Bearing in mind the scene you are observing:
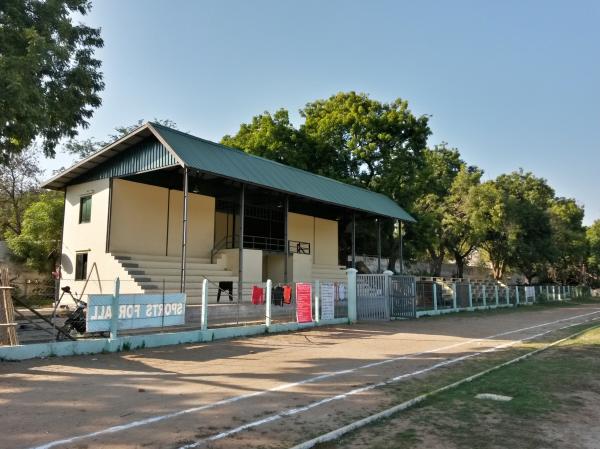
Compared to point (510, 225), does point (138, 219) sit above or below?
below

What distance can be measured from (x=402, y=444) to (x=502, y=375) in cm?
479

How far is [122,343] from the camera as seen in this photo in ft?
37.0

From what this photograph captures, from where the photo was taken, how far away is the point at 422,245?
35.9 m

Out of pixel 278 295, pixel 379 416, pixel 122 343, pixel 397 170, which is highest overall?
pixel 397 170

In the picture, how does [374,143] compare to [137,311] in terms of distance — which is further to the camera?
[374,143]

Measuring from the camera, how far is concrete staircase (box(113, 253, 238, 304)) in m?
18.7

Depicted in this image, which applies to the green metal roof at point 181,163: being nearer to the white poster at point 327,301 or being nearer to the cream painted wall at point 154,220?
the cream painted wall at point 154,220

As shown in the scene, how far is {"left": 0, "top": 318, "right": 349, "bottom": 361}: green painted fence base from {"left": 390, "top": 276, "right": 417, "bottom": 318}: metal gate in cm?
727

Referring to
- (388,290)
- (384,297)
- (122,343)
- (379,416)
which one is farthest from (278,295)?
(379,416)

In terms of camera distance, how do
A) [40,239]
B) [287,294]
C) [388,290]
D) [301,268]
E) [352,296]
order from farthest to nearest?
[40,239]
[301,268]
[388,290]
[352,296]
[287,294]

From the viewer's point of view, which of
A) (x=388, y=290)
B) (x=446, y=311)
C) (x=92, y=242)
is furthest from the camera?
(x=446, y=311)

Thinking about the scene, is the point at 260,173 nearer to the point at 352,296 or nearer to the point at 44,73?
the point at 352,296

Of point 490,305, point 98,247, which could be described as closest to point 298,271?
point 98,247

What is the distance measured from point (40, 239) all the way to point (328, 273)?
15957mm
